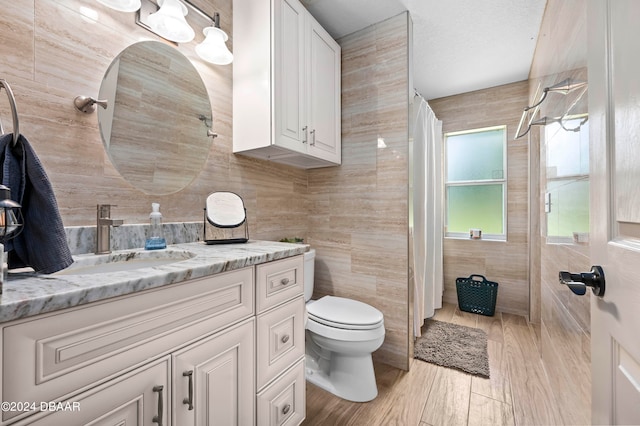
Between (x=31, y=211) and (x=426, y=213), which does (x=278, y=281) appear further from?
(x=426, y=213)

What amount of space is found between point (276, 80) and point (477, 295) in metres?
2.70

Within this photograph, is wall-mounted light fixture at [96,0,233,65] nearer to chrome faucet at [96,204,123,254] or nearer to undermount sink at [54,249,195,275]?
chrome faucet at [96,204,123,254]

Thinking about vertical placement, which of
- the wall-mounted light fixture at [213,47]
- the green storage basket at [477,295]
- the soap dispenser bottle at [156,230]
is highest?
the wall-mounted light fixture at [213,47]

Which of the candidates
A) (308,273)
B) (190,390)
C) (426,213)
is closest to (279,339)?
(190,390)

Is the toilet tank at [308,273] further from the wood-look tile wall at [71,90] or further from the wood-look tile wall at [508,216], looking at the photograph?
the wood-look tile wall at [508,216]

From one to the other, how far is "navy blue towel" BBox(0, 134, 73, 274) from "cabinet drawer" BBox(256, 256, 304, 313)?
1.85ft

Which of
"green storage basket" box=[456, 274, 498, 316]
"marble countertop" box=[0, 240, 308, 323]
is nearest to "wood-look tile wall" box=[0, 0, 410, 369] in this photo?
"marble countertop" box=[0, 240, 308, 323]

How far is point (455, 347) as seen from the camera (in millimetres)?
2010

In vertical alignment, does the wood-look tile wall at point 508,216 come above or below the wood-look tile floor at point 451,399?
above

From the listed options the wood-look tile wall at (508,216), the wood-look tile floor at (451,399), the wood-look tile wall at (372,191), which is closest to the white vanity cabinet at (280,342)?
the wood-look tile floor at (451,399)

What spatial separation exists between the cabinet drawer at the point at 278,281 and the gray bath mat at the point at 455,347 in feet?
4.38

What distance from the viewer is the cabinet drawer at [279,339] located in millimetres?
976

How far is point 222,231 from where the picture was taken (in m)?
1.51

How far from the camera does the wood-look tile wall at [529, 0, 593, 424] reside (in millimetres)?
970
